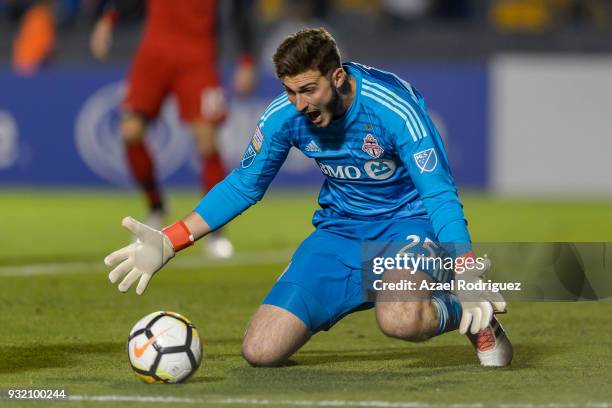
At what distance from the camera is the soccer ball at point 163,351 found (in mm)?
5297

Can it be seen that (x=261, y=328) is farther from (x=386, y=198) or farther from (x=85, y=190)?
(x=85, y=190)

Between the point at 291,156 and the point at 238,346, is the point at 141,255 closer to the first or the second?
the point at 238,346

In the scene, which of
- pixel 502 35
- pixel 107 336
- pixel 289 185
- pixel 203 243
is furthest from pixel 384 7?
pixel 107 336

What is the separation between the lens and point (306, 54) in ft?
18.1

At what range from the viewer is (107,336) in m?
6.63

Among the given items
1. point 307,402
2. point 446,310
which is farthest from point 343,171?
point 307,402

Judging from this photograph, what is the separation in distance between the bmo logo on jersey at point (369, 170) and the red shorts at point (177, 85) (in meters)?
4.41

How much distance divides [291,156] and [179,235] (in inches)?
414

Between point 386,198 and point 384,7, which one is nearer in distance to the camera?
point 386,198

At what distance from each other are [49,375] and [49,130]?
447 inches

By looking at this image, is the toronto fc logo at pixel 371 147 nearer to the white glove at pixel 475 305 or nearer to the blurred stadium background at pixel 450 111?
the white glove at pixel 475 305

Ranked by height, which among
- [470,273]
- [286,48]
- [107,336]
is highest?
[286,48]

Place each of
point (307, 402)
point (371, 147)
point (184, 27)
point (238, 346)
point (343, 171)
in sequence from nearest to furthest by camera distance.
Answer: point (307, 402), point (371, 147), point (343, 171), point (238, 346), point (184, 27)

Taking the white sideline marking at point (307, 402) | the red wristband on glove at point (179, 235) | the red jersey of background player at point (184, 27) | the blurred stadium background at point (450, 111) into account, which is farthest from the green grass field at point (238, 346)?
the blurred stadium background at point (450, 111)
